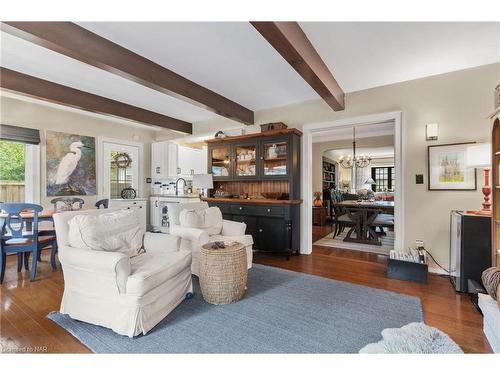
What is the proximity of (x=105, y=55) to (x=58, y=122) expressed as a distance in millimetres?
2919

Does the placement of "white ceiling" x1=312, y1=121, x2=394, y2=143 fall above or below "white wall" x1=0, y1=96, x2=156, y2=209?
above

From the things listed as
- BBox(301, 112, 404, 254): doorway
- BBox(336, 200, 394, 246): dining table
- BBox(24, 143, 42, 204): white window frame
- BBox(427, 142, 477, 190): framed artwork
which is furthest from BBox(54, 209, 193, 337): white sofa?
BBox(336, 200, 394, 246): dining table

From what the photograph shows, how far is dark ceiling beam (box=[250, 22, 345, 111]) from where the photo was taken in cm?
173

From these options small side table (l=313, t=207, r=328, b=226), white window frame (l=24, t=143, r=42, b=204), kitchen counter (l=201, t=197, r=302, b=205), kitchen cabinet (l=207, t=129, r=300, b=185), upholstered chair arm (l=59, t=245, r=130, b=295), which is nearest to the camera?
upholstered chair arm (l=59, t=245, r=130, b=295)

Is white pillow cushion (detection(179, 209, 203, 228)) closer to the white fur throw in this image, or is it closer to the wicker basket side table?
the wicker basket side table

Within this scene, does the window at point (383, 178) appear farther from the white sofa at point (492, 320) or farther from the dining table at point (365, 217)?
the white sofa at point (492, 320)

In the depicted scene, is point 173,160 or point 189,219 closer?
point 189,219

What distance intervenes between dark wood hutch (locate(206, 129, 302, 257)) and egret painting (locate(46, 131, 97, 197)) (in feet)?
7.78

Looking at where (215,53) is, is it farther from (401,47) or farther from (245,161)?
(245,161)

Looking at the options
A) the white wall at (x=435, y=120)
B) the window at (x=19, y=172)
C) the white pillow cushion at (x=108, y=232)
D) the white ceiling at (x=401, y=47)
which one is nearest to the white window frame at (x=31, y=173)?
the window at (x=19, y=172)

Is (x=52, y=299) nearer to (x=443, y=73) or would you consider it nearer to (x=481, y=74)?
(x=443, y=73)

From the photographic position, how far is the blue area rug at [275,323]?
1600 mm

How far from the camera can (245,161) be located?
4.17 m

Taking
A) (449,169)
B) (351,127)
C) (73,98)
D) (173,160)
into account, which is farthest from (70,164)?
(449,169)
